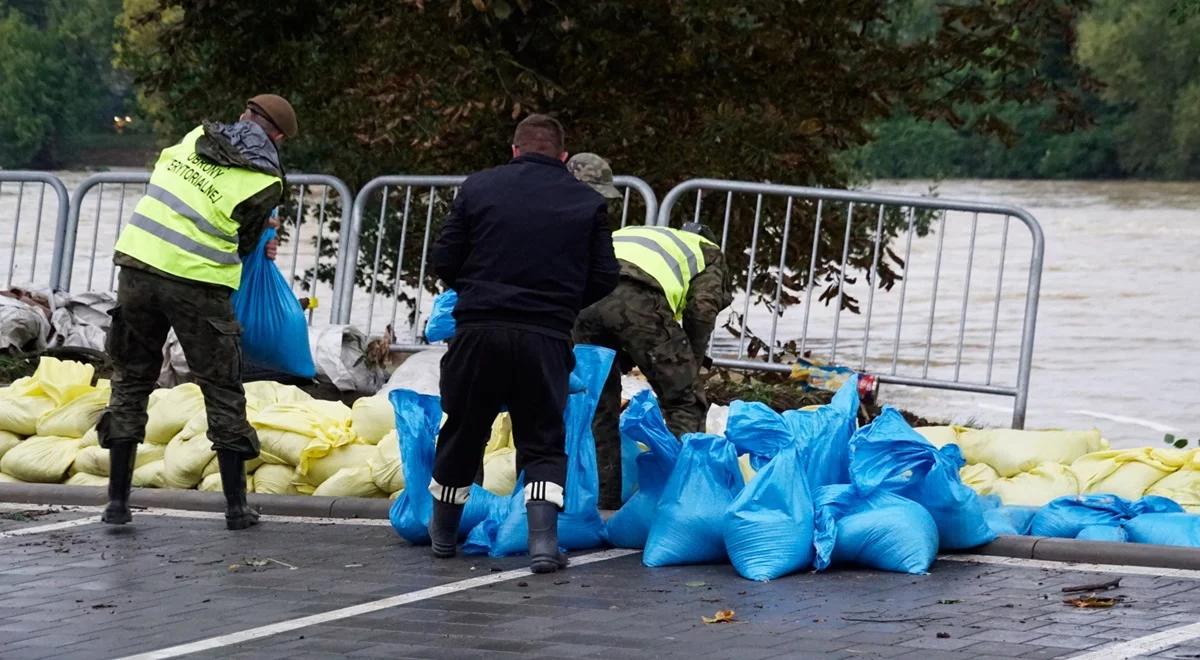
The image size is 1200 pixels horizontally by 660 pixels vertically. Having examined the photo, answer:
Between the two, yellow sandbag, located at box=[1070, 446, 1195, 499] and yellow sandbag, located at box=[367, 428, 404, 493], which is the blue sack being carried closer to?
yellow sandbag, located at box=[1070, 446, 1195, 499]

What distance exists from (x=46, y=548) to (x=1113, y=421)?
10.4 m

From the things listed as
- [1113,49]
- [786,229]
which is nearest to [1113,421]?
[786,229]

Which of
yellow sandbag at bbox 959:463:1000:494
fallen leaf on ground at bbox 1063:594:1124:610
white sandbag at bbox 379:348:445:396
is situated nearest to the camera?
fallen leaf on ground at bbox 1063:594:1124:610

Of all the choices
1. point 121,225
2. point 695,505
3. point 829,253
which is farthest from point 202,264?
point 829,253

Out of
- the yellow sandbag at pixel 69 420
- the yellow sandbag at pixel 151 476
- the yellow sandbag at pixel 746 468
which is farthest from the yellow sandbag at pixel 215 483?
the yellow sandbag at pixel 746 468

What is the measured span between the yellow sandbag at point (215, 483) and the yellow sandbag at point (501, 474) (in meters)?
1.21

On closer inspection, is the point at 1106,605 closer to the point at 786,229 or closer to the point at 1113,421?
the point at 786,229

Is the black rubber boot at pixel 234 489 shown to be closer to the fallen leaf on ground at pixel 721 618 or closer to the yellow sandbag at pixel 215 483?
the yellow sandbag at pixel 215 483

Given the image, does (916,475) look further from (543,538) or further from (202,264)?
(202,264)

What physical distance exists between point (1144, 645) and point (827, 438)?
73.2 inches

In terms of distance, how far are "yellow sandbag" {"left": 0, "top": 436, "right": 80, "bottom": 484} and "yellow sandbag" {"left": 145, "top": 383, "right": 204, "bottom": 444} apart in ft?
1.28

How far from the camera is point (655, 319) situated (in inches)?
294

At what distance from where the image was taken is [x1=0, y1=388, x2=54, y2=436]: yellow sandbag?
9.09 metres

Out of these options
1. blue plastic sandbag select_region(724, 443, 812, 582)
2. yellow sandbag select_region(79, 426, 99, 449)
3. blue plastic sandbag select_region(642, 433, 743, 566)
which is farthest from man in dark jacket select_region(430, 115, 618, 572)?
yellow sandbag select_region(79, 426, 99, 449)
